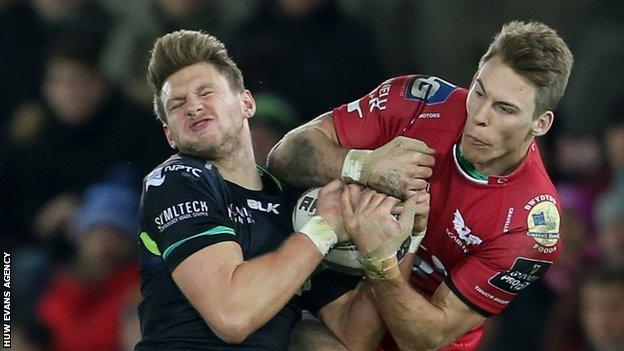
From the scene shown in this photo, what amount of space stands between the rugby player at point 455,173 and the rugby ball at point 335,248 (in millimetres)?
73

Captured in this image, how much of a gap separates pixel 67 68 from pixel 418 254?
355cm

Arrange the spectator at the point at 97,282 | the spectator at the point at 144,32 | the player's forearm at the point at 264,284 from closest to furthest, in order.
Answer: the player's forearm at the point at 264,284 → the spectator at the point at 97,282 → the spectator at the point at 144,32

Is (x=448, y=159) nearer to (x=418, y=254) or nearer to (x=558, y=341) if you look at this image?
(x=418, y=254)

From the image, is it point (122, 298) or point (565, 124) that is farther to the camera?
point (565, 124)

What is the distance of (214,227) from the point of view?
4.20m

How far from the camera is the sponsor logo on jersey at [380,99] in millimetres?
4789

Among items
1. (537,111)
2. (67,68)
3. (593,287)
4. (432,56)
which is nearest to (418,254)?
(537,111)

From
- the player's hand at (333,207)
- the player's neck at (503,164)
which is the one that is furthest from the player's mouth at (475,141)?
the player's hand at (333,207)

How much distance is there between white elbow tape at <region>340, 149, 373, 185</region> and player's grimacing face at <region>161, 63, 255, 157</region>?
38cm

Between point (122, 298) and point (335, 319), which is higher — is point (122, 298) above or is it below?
below

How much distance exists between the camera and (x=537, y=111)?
4465 mm

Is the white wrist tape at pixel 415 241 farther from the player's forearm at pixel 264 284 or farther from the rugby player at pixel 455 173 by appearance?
the player's forearm at pixel 264 284

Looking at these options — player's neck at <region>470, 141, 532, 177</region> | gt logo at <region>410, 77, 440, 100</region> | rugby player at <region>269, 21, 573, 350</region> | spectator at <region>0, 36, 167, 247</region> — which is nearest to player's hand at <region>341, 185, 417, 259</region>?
rugby player at <region>269, 21, 573, 350</region>

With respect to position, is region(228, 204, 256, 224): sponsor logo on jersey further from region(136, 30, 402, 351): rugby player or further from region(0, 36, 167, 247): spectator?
region(0, 36, 167, 247): spectator
